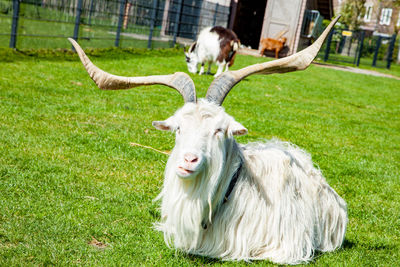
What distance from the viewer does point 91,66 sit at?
4109mm

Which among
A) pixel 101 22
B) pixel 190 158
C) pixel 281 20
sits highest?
pixel 281 20

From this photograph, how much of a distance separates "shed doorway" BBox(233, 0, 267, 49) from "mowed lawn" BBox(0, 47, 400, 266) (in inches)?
742

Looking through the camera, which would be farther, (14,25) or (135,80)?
(14,25)

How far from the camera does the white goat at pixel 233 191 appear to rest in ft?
11.3

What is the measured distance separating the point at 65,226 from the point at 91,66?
137 cm

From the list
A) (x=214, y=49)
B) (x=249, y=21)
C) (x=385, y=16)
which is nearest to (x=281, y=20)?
(x=249, y=21)

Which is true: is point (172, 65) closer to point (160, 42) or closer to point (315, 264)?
point (160, 42)

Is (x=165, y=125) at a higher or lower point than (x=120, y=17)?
A: lower

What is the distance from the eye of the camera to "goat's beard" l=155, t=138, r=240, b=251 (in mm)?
3461

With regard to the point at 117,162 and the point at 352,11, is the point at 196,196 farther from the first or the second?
the point at 352,11

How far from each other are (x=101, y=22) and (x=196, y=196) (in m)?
12.7

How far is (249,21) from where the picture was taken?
3131 cm

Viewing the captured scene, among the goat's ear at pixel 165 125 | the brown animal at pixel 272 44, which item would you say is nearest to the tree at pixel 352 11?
the brown animal at pixel 272 44

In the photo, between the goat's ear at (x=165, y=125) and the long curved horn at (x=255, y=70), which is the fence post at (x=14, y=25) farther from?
the goat's ear at (x=165, y=125)
